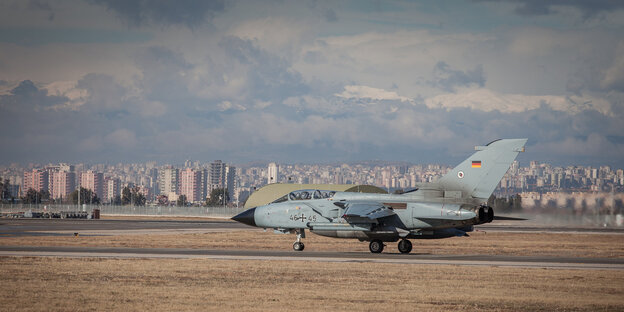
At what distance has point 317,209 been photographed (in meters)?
37.0

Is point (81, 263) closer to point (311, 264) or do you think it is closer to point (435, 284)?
point (311, 264)

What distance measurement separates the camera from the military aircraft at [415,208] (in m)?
34.2

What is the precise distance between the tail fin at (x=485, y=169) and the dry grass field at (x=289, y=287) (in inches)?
266

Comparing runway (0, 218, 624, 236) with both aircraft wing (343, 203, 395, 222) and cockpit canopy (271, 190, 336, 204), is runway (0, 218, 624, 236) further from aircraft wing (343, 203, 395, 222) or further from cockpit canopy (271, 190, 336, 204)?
aircraft wing (343, 203, 395, 222)

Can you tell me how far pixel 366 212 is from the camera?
114 feet

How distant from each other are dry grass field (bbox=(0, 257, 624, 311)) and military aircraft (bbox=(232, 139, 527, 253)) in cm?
596

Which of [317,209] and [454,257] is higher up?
[317,209]

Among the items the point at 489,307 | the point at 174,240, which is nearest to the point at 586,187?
the point at 174,240

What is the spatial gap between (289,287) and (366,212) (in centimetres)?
1316

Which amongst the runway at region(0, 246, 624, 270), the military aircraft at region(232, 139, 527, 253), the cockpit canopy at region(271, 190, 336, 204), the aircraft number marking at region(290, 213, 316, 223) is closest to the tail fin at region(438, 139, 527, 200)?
the military aircraft at region(232, 139, 527, 253)

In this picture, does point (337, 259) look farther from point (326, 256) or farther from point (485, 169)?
point (485, 169)

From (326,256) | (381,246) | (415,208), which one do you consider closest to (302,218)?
(381,246)

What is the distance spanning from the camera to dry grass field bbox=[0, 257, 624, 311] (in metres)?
18.7

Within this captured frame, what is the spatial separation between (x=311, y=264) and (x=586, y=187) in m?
35.1
